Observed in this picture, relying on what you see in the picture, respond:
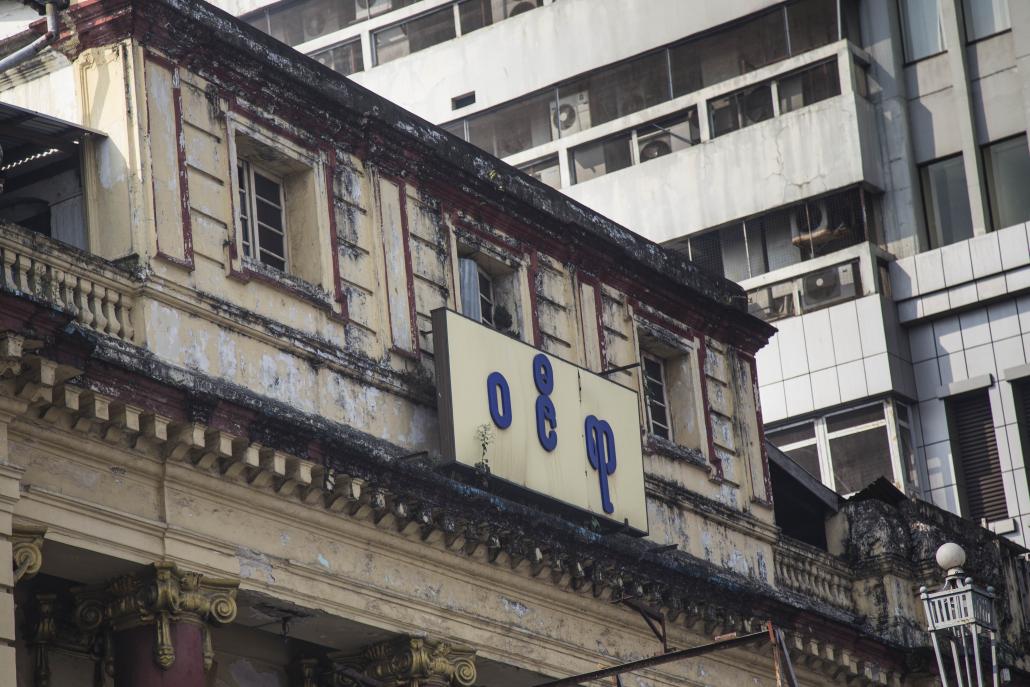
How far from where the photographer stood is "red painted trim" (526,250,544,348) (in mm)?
28297

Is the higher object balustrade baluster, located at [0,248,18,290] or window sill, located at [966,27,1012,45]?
window sill, located at [966,27,1012,45]

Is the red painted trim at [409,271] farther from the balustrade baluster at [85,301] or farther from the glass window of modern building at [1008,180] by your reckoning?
the glass window of modern building at [1008,180]

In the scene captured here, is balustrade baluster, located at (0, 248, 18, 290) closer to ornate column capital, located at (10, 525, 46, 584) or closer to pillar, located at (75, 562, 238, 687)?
ornate column capital, located at (10, 525, 46, 584)

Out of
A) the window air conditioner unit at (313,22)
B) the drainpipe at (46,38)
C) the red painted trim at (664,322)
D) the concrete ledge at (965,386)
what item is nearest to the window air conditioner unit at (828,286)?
the concrete ledge at (965,386)

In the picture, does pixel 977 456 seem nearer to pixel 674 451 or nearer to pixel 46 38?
pixel 674 451

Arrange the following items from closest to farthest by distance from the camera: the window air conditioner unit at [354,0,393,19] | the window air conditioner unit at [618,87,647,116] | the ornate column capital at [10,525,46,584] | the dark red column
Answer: the ornate column capital at [10,525,46,584] < the dark red column < the window air conditioner unit at [618,87,647,116] < the window air conditioner unit at [354,0,393,19]

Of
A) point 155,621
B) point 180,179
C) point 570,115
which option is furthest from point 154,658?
point 570,115

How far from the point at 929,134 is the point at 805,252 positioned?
3.79 meters

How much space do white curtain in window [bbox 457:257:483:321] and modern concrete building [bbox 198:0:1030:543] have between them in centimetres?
1959

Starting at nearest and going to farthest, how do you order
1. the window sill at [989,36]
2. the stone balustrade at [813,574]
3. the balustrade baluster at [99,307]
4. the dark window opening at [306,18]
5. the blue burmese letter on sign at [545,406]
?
the balustrade baluster at [99,307] → the blue burmese letter on sign at [545,406] → the stone balustrade at [813,574] → the window sill at [989,36] → the dark window opening at [306,18]

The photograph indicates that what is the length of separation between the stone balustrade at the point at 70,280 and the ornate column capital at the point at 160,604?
2409 millimetres

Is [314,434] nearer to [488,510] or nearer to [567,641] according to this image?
[488,510]

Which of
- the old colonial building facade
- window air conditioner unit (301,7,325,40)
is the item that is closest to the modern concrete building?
window air conditioner unit (301,7,325,40)

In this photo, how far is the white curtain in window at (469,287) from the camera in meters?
27.6
